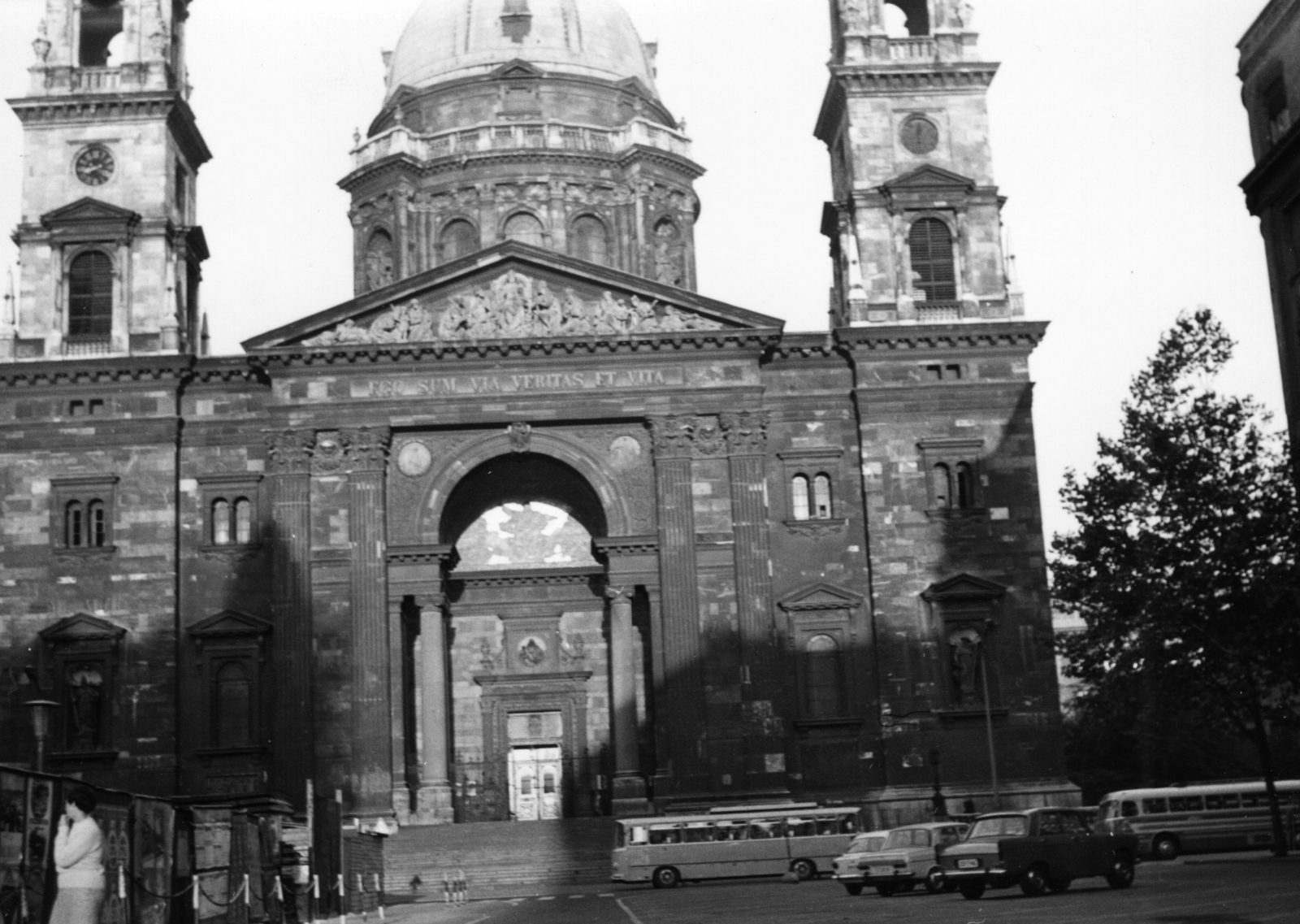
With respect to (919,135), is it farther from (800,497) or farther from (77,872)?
(77,872)

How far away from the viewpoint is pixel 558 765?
63.8 metres

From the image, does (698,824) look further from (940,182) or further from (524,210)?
(524,210)

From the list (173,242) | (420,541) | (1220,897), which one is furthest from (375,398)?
(1220,897)

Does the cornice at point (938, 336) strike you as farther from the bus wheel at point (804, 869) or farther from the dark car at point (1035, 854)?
the dark car at point (1035, 854)

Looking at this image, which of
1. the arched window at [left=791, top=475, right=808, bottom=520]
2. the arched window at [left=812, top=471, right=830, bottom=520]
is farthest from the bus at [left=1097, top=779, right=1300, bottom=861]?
the arched window at [left=791, top=475, right=808, bottom=520]

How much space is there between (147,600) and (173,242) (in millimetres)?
10898

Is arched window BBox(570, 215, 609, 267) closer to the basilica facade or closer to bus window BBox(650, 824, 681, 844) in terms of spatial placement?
the basilica facade

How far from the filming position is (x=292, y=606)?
55.5 m

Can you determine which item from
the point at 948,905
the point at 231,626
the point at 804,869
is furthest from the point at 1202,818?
the point at 231,626

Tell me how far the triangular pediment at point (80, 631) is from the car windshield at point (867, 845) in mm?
23467

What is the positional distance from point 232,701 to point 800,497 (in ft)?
56.5

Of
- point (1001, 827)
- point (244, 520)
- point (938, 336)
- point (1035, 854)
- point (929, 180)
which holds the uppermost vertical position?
point (929, 180)

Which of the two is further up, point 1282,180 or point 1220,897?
point 1282,180

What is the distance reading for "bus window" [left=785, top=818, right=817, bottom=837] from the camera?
5022 cm
